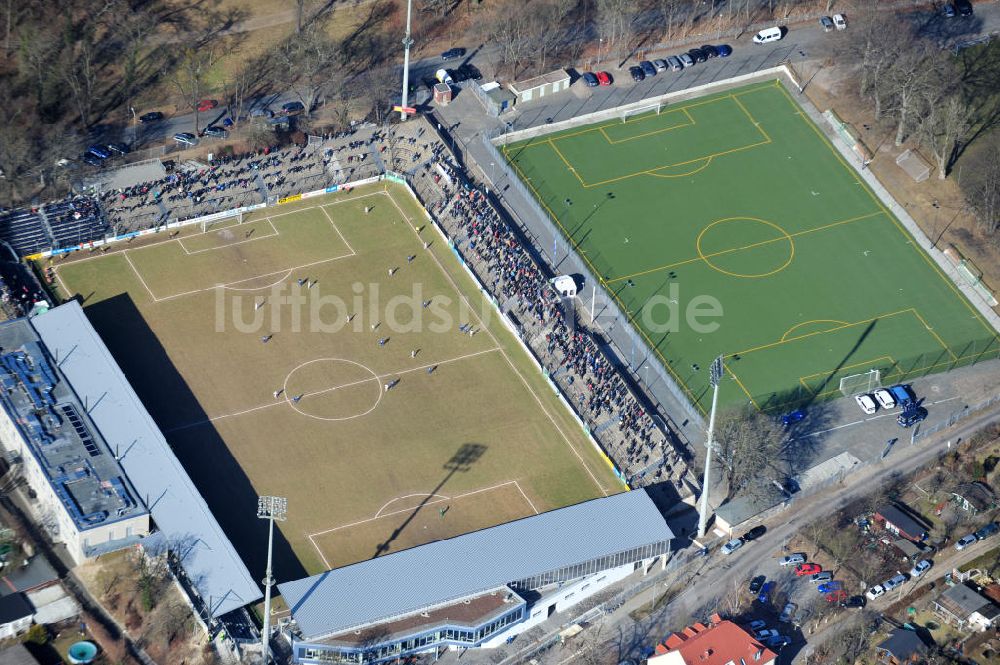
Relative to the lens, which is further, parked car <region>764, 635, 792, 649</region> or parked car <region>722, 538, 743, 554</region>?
parked car <region>722, 538, 743, 554</region>

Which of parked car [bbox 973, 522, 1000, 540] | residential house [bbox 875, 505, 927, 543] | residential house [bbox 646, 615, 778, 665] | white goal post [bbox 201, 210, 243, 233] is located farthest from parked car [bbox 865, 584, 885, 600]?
white goal post [bbox 201, 210, 243, 233]

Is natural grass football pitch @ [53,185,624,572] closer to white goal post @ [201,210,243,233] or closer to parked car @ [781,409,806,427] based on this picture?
white goal post @ [201,210,243,233]

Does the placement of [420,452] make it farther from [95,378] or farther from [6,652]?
[6,652]

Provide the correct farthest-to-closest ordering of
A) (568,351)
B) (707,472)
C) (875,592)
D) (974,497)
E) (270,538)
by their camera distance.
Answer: (568,351), (974,497), (707,472), (875,592), (270,538)

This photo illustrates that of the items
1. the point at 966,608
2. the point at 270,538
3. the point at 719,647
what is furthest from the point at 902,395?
the point at 270,538

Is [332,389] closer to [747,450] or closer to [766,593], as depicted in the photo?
[747,450]

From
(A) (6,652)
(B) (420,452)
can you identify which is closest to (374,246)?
(B) (420,452)
